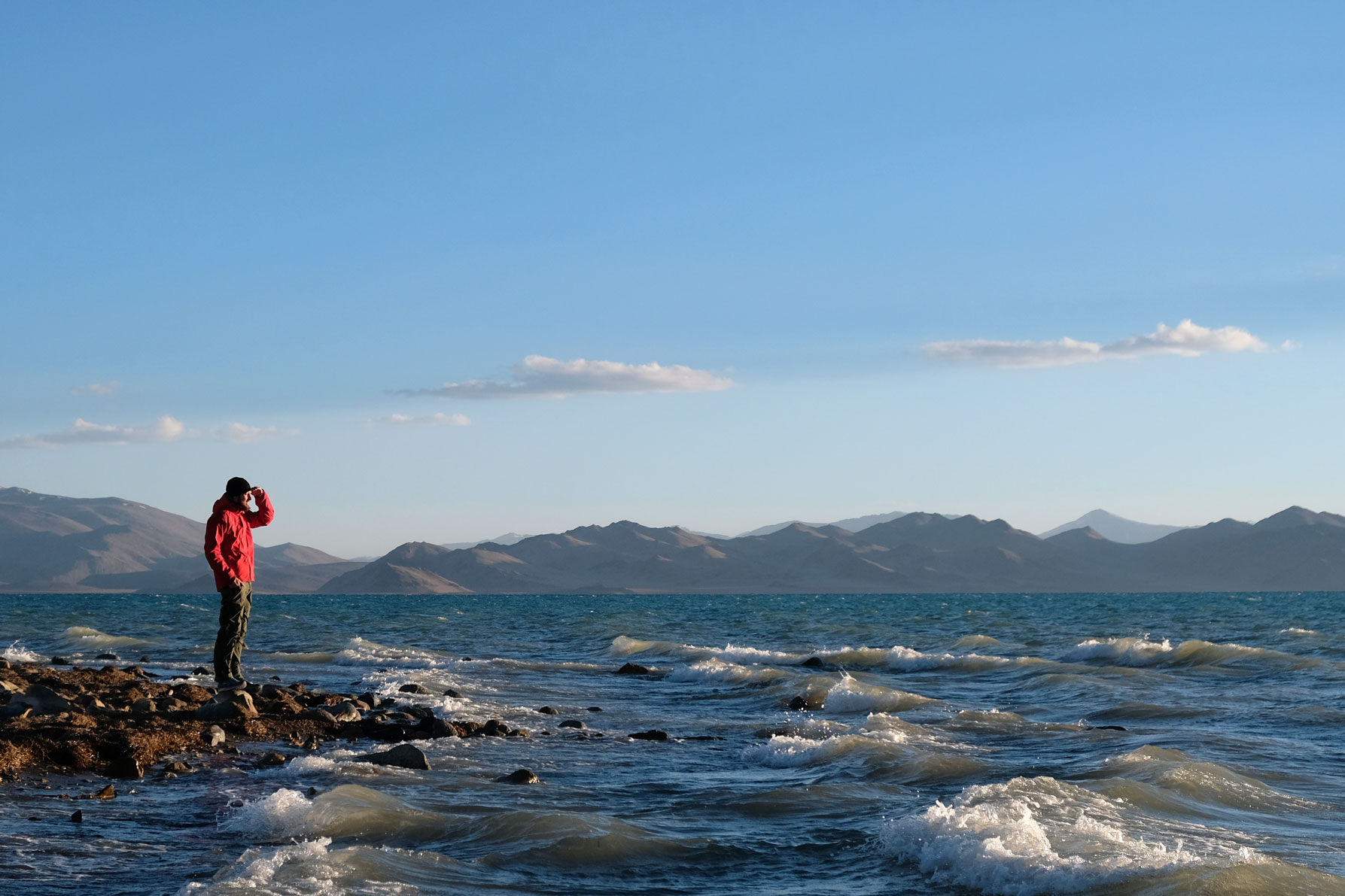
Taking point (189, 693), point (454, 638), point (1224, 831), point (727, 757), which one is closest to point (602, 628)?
point (454, 638)

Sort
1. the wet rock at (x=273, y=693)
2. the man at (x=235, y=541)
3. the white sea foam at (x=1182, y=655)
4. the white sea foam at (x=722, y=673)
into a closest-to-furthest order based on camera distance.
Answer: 1. the man at (x=235, y=541)
2. the wet rock at (x=273, y=693)
3. the white sea foam at (x=722, y=673)
4. the white sea foam at (x=1182, y=655)

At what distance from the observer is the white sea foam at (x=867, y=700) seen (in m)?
18.1

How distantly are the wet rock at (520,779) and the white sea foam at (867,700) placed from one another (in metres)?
8.20

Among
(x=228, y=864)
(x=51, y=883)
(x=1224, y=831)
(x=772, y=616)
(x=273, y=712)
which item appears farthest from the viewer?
(x=772, y=616)

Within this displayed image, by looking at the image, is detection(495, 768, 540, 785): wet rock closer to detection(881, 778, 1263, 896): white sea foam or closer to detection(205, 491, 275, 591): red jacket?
detection(881, 778, 1263, 896): white sea foam

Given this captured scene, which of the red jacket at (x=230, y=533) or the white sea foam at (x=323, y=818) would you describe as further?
the red jacket at (x=230, y=533)

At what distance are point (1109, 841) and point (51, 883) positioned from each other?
20.6 ft

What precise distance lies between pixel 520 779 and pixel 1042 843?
451cm

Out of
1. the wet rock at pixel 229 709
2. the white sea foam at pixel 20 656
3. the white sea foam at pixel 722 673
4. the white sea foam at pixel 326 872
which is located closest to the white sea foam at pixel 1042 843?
the white sea foam at pixel 326 872

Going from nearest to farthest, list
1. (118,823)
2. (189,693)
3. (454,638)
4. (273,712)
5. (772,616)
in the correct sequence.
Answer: (118,823)
(273,712)
(189,693)
(454,638)
(772,616)

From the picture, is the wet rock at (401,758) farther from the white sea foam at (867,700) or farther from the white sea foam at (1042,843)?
the white sea foam at (867,700)

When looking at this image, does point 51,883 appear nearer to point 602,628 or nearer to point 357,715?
point 357,715

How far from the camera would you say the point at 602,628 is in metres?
45.5

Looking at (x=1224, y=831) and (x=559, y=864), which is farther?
(x=1224, y=831)
